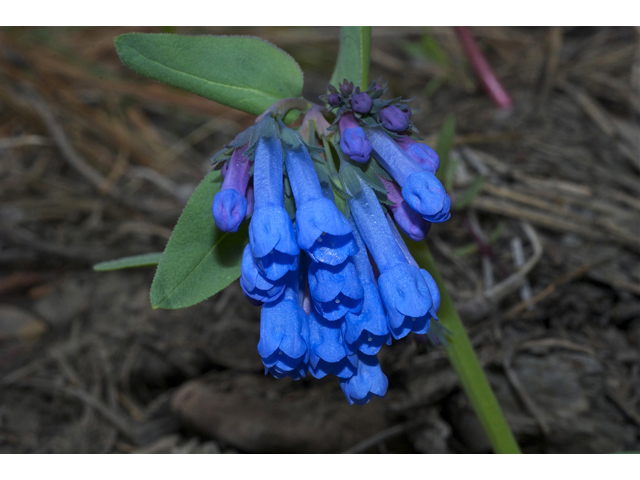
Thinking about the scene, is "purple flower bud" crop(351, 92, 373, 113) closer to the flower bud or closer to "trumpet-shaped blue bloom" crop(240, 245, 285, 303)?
the flower bud

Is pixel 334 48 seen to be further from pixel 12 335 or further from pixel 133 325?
pixel 12 335

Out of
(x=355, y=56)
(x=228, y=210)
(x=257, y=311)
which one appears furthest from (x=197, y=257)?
(x=257, y=311)

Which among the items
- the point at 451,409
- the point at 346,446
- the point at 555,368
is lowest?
the point at 346,446

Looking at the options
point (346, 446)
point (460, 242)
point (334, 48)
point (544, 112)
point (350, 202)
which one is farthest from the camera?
point (334, 48)

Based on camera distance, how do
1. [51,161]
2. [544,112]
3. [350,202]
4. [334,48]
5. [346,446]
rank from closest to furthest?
[350,202], [346,446], [544,112], [51,161], [334,48]

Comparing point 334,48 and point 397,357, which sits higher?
point 334,48

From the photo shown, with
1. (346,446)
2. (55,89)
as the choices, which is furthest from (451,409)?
(55,89)

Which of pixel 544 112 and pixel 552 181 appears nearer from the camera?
pixel 552 181

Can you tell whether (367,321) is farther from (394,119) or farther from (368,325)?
(394,119)
